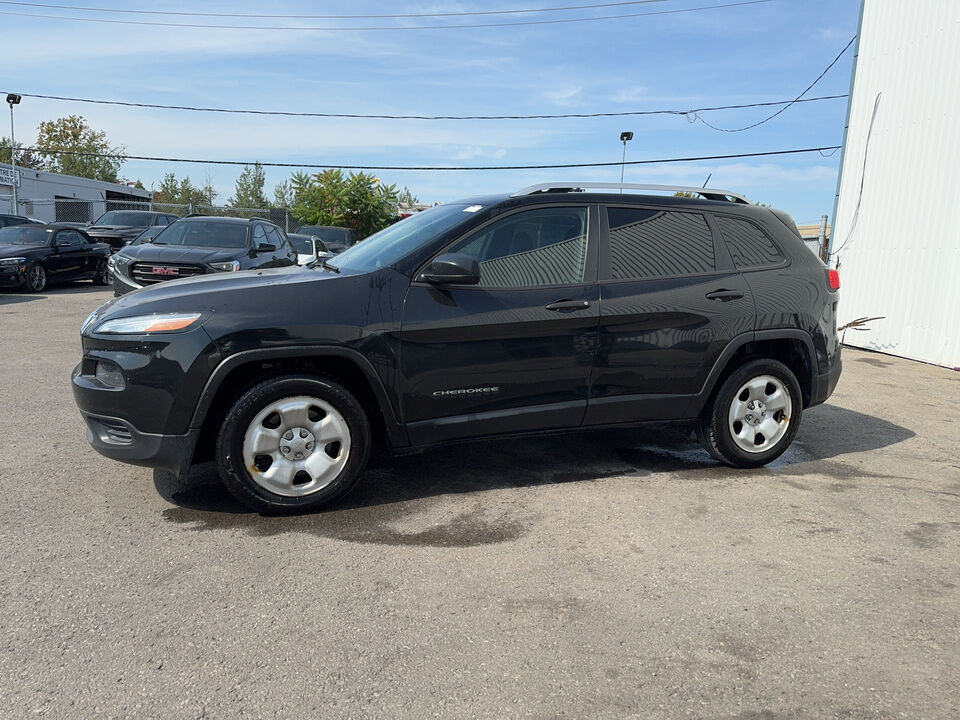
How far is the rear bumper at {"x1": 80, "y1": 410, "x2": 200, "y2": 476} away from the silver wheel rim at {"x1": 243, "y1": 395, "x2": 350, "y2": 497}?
1.00ft

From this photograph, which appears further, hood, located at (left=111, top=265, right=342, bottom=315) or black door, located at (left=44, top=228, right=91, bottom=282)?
black door, located at (left=44, top=228, right=91, bottom=282)

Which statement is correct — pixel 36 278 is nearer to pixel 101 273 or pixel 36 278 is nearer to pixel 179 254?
pixel 101 273

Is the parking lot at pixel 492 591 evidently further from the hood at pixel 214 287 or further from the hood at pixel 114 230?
the hood at pixel 114 230

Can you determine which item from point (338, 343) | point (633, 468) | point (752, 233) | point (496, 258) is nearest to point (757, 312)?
point (752, 233)

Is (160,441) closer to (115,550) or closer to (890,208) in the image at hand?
(115,550)

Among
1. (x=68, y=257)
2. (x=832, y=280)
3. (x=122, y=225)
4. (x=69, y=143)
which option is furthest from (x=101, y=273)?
(x=69, y=143)

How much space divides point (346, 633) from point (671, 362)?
112 inches

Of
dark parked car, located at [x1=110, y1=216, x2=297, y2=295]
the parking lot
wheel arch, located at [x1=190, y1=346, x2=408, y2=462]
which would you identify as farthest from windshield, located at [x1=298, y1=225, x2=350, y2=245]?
wheel arch, located at [x1=190, y1=346, x2=408, y2=462]

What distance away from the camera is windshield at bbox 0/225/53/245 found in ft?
57.8

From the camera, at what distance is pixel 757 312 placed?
537 centimetres

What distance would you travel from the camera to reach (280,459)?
4.27 m

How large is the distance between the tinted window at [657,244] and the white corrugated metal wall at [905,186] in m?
7.79

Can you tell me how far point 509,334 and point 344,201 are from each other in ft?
118

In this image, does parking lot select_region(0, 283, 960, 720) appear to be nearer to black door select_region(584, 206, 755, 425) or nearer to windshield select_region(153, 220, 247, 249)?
black door select_region(584, 206, 755, 425)
